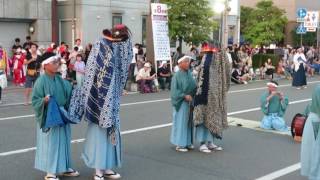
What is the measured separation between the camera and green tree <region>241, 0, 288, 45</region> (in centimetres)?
4803

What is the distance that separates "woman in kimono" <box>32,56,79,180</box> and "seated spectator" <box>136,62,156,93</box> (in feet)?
38.8

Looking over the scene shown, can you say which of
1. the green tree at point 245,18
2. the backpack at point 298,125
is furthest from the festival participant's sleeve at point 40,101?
the green tree at point 245,18

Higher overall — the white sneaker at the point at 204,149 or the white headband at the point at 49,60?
the white headband at the point at 49,60

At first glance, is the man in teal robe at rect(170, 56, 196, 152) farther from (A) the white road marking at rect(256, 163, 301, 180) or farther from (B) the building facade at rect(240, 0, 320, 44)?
(B) the building facade at rect(240, 0, 320, 44)

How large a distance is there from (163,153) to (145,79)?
10.2 m

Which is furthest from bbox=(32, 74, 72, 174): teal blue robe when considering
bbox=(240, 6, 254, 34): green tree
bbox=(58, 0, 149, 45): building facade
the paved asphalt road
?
bbox=(240, 6, 254, 34): green tree

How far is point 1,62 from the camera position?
14.5m

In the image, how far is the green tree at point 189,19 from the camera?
2430 cm

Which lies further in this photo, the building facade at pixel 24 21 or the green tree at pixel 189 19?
the green tree at pixel 189 19

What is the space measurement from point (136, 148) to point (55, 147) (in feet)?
8.10

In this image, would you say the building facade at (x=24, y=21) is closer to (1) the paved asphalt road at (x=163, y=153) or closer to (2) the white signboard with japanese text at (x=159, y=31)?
(2) the white signboard with japanese text at (x=159, y=31)

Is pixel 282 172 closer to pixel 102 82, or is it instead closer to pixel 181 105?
pixel 181 105

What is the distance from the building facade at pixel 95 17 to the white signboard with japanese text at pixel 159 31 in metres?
4.87

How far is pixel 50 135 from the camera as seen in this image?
6.45 m
